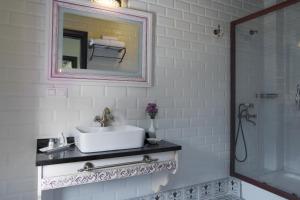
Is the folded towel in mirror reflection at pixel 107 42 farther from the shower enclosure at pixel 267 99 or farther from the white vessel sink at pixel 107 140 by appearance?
the shower enclosure at pixel 267 99

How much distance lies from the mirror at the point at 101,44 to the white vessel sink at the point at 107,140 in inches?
18.1

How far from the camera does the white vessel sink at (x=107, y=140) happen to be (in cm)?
143

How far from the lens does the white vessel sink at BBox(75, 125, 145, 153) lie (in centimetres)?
143

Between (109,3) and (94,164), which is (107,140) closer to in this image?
(94,164)

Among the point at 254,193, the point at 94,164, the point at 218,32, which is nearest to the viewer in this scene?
the point at 94,164

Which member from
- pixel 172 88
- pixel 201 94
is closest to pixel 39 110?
pixel 172 88

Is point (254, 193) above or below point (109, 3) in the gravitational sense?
below

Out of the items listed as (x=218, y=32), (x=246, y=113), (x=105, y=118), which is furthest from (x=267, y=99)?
(x=105, y=118)

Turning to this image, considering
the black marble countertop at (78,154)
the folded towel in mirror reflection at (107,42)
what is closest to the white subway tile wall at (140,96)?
the black marble countertop at (78,154)

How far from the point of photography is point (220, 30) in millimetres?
2414

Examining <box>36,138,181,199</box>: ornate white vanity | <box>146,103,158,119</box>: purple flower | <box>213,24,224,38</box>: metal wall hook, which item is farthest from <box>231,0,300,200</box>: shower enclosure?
<box>36,138,181,199</box>: ornate white vanity

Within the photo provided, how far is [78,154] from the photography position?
4.65 feet

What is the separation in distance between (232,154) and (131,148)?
1.36 meters

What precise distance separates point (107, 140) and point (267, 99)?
1649 millimetres
